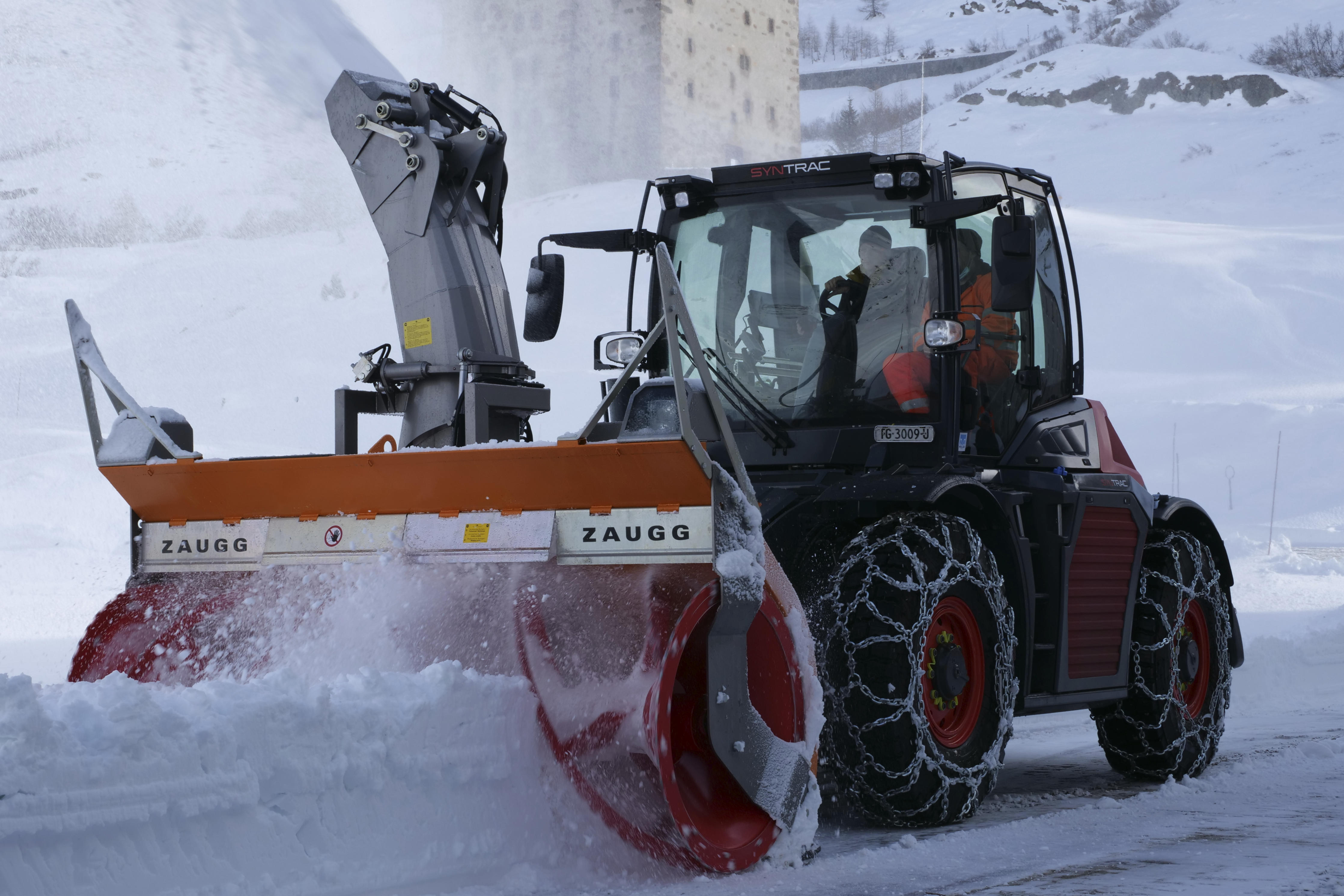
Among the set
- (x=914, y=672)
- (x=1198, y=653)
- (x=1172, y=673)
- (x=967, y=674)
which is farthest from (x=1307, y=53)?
(x=914, y=672)

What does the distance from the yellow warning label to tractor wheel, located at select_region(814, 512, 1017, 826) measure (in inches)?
83.4

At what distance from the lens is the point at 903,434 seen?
557 cm

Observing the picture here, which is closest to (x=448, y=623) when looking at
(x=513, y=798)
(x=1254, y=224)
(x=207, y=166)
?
(x=513, y=798)

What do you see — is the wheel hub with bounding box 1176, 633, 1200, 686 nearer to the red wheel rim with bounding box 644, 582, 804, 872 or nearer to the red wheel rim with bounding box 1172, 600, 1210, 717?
the red wheel rim with bounding box 1172, 600, 1210, 717

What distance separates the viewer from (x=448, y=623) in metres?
4.75

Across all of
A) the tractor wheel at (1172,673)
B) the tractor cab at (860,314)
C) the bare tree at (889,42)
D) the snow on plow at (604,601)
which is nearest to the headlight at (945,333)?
the tractor cab at (860,314)

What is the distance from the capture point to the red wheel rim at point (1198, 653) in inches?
267

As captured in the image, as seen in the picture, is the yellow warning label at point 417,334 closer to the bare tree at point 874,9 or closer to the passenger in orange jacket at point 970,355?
the passenger in orange jacket at point 970,355

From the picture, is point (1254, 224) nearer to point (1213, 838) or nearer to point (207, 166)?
point (207, 166)

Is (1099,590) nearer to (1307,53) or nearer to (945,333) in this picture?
(945,333)

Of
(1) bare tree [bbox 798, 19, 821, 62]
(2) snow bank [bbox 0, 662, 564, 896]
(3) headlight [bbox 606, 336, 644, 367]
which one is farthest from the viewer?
(1) bare tree [bbox 798, 19, 821, 62]

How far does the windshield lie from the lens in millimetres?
5625

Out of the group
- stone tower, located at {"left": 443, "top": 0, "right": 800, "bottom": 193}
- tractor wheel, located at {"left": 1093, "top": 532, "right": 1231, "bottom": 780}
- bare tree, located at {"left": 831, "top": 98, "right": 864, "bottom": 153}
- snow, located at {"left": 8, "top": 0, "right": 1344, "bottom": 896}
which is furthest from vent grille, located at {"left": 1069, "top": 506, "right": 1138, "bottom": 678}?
bare tree, located at {"left": 831, "top": 98, "right": 864, "bottom": 153}

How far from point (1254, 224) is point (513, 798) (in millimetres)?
50395
